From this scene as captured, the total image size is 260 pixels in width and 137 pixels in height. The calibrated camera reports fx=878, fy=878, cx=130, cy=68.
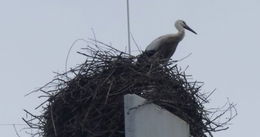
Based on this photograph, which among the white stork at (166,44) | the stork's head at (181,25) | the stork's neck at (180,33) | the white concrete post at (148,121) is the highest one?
the stork's head at (181,25)

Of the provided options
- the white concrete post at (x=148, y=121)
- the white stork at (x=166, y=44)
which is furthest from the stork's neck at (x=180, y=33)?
Result: the white concrete post at (x=148, y=121)

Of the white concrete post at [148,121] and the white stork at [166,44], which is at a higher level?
the white stork at [166,44]

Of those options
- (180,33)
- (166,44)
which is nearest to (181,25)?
(180,33)

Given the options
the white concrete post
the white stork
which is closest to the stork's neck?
the white stork

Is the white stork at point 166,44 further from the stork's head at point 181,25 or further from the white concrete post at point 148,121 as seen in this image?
the white concrete post at point 148,121

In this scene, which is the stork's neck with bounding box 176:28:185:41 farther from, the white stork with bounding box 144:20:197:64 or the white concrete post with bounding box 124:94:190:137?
the white concrete post with bounding box 124:94:190:137

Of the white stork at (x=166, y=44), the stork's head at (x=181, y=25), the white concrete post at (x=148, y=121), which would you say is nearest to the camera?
the white concrete post at (x=148, y=121)

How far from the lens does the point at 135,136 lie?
6.61 metres

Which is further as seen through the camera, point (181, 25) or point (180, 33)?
point (181, 25)

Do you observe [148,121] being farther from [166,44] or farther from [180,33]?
[180,33]

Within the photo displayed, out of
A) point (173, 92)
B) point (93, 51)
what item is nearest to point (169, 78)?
point (173, 92)

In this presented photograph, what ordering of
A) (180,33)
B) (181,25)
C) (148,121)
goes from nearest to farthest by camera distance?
(148,121), (180,33), (181,25)

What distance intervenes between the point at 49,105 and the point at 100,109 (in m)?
0.65

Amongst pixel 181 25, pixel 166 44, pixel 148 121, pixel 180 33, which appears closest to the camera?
pixel 148 121
